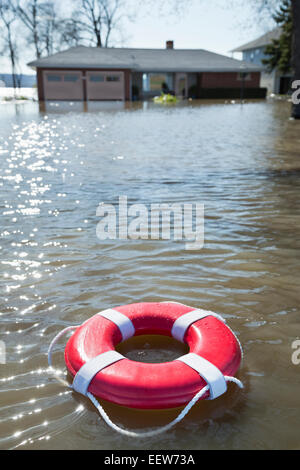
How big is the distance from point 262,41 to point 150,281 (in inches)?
2118

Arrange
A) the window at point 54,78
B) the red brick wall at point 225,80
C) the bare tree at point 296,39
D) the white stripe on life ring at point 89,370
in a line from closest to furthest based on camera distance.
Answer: the white stripe on life ring at point 89,370 < the bare tree at point 296,39 < the window at point 54,78 < the red brick wall at point 225,80

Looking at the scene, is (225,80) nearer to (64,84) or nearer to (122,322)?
(64,84)

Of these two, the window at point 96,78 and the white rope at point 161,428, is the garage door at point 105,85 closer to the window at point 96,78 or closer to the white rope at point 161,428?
the window at point 96,78

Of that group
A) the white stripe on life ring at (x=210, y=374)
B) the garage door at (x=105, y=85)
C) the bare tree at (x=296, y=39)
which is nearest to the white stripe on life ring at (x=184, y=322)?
the white stripe on life ring at (x=210, y=374)

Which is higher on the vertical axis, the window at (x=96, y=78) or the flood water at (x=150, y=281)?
the window at (x=96, y=78)

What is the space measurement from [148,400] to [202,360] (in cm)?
38

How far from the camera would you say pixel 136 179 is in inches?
308

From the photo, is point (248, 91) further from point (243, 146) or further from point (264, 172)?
point (264, 172)

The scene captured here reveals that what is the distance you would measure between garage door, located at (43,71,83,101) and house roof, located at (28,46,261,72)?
2.84ft

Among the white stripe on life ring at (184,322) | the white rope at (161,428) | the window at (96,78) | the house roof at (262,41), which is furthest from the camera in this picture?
the house roof at (262,41)

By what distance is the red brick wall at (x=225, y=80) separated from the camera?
38.3 metres

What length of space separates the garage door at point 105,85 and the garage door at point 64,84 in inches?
30.6

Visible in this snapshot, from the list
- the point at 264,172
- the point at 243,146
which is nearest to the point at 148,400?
the point at 264,172

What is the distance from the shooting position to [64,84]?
111ft
